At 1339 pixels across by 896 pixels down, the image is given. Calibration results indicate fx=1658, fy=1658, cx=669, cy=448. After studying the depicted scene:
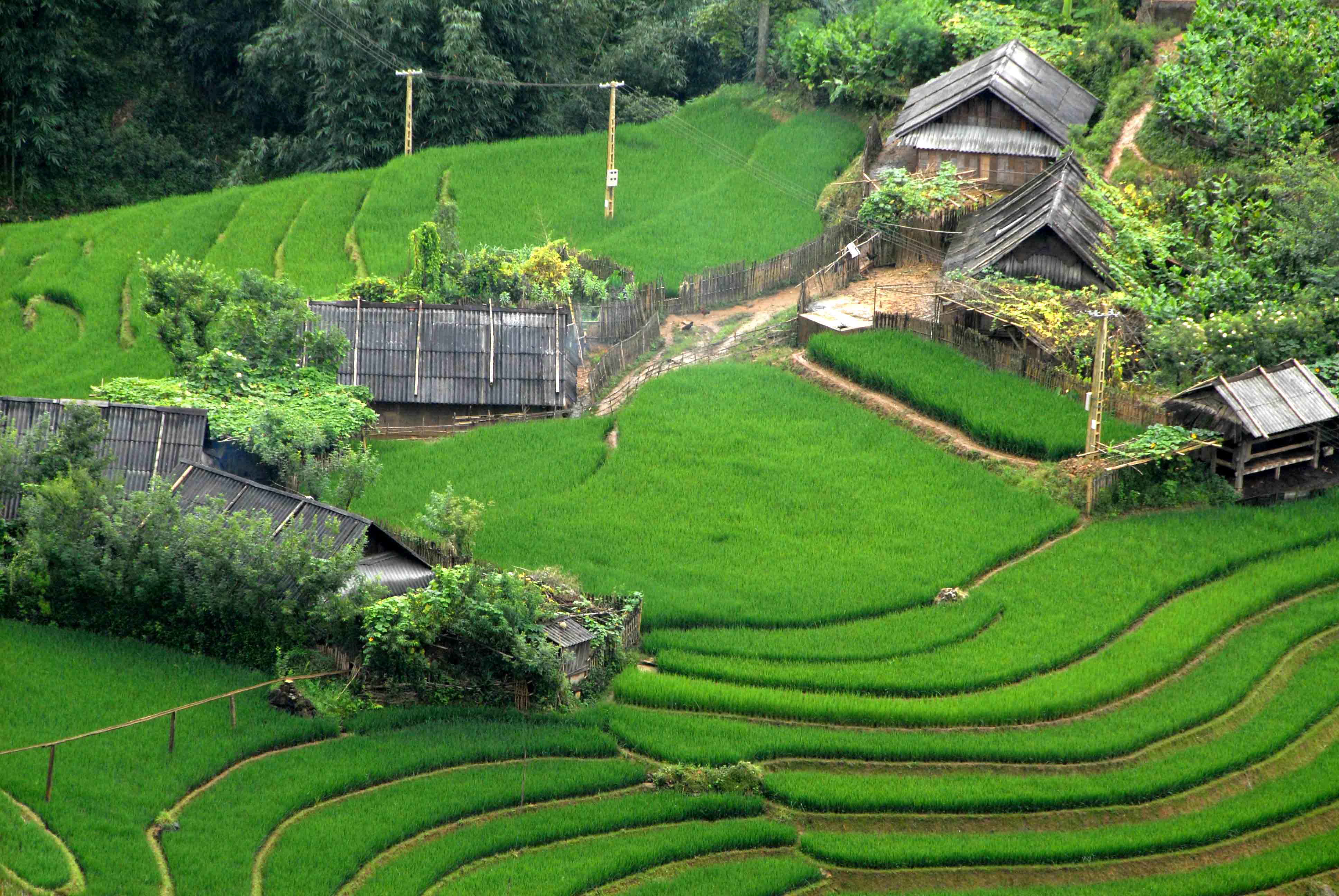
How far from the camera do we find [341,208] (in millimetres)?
46594

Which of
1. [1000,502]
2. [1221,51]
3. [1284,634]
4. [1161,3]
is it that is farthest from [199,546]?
[1161,3]

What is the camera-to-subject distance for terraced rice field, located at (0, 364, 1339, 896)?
70.9 feet

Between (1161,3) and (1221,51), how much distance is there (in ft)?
20.7

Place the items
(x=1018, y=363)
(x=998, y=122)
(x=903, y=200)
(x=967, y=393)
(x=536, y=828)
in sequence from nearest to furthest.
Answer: (x=536, y=828) < (x=967, y=393) < (x=1018, y=363) < (x=903, y=200) < (x=998, y=122)

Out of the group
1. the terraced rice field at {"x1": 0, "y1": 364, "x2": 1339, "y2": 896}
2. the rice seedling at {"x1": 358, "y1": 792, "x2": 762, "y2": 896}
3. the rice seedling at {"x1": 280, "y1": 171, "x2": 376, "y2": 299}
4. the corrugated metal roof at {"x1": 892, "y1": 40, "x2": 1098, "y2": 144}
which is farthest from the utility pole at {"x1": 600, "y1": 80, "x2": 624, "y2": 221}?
the rice seedling at {"x1": 358, "y1": 792, "x2": 762, "y2": 896}

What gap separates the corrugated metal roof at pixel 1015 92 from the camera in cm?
4281

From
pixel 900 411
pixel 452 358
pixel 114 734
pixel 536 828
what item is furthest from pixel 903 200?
pixel 114 734

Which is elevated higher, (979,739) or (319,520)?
(319,520)

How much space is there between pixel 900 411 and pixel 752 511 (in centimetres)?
519

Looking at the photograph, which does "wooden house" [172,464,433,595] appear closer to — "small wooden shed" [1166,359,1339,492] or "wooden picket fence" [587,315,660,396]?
"wooden picket fence" [587,315,660,396]

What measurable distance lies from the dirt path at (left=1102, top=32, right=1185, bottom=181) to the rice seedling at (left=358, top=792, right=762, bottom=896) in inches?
937

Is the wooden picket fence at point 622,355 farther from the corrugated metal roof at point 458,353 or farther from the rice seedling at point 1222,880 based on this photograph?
the rice seedling at point 1222,880

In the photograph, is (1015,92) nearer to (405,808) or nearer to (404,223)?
(404,223)

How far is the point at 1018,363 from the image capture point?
114ft
